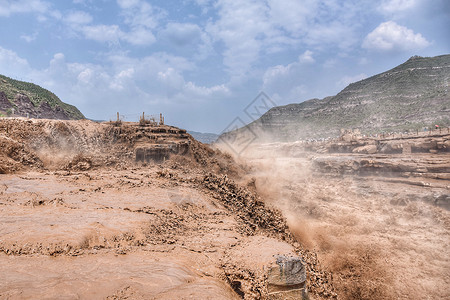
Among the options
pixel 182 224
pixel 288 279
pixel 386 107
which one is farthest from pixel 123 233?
pixel 386 107

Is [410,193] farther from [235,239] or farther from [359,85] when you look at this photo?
[359,85]

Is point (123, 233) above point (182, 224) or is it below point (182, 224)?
above

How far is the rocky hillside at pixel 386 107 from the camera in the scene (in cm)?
3812

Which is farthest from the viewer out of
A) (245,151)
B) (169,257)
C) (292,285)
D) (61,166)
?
(245,151)

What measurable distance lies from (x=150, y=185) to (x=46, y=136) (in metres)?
6.50

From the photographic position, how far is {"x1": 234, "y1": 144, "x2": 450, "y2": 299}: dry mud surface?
250 inches

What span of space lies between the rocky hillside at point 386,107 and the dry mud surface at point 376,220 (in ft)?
72.4

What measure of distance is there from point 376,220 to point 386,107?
47.5m

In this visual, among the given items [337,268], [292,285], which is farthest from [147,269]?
[337,268]

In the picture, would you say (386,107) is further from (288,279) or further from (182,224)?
(288,279)

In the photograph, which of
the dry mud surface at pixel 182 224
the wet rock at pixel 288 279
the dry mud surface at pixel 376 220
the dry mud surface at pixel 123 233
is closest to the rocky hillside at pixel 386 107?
the dry mud surface at pixel 376 220

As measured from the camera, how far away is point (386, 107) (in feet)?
160

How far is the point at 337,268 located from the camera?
22.5 feet

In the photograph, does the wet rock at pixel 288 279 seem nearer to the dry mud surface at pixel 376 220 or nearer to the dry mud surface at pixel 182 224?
the dry mud surface at pixel 182 224
